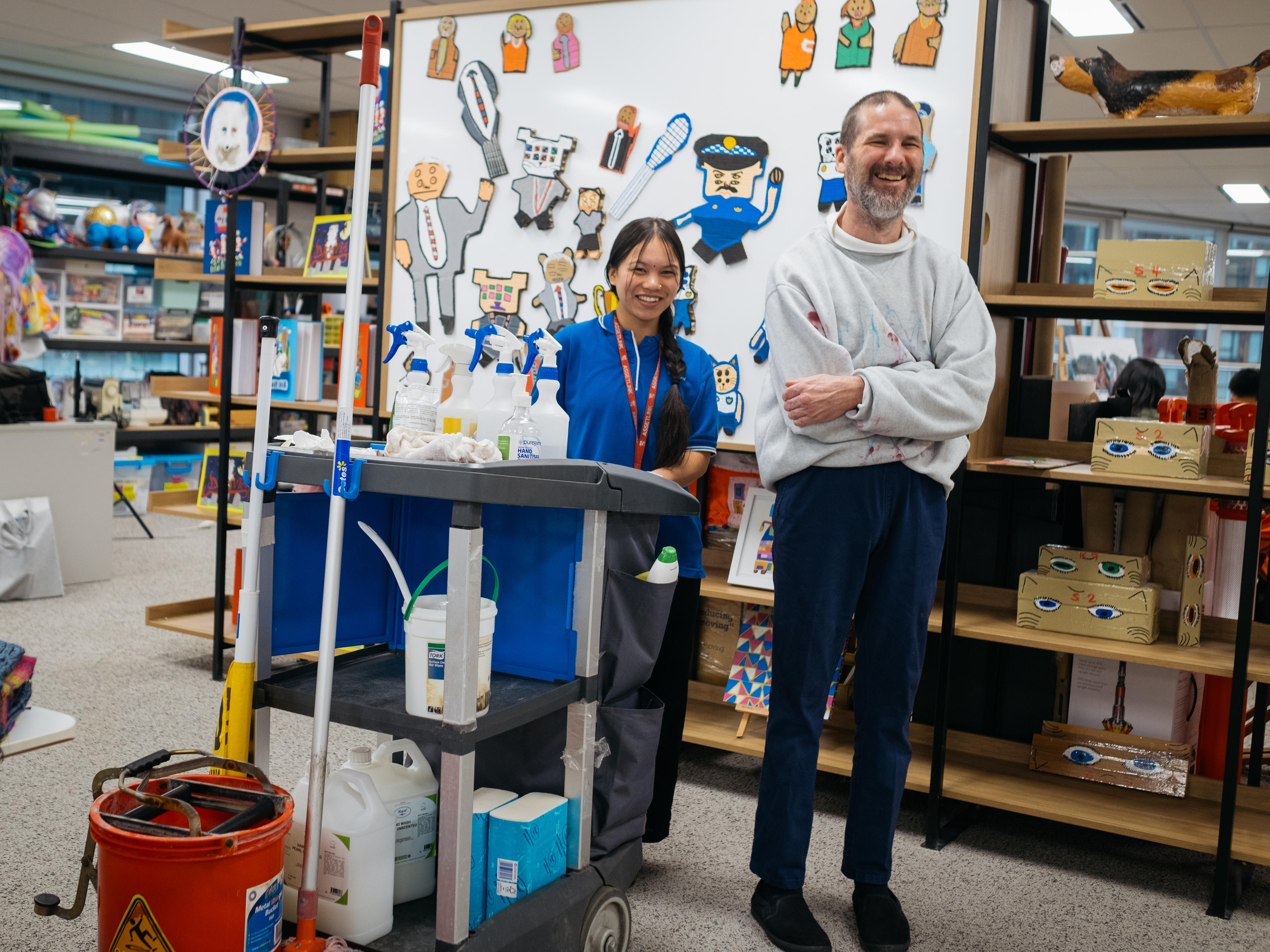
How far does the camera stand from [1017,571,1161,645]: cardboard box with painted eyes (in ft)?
8.78

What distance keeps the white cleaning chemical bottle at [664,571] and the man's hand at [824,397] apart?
37 cm

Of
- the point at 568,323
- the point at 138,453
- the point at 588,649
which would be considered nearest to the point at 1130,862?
the point at 588,649

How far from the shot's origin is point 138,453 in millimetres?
7754

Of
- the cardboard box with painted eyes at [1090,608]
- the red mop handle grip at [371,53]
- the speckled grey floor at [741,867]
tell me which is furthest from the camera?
the cardboard box with painted eyes at [1090,608]

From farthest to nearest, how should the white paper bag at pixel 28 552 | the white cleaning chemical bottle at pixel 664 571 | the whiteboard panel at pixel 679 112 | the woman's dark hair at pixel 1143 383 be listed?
1. the white paper bag at pixel 28 552
2. the woman's dark hair at pixel 1143 383
3. the whiteboard panel at pixel 679 112
4. the white cleaning chemical bottle at pixel 664 571

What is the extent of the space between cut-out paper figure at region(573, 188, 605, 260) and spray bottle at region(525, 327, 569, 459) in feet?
4.56

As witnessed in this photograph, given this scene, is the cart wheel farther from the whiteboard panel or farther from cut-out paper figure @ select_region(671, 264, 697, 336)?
cut-out paper figure @ select_region(671, 264, 697, 336)

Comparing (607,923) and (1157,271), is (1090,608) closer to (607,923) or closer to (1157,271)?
(1157,271)

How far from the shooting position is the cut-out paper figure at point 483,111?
3367 mm

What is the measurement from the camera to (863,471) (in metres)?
2.06

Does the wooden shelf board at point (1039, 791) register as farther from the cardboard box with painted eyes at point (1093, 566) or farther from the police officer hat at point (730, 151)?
the police officer hat at point (730, 151)

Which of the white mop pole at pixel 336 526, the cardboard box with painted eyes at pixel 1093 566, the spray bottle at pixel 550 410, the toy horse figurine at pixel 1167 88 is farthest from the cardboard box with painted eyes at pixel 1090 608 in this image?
the white mop pole at pixel 336 526

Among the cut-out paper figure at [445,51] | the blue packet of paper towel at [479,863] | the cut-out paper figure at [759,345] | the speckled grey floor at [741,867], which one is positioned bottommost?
the speckled grey floor at [741,867]

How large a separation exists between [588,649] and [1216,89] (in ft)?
6.82
